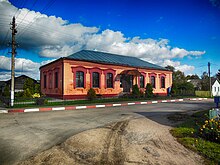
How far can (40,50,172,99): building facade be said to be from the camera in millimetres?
17875

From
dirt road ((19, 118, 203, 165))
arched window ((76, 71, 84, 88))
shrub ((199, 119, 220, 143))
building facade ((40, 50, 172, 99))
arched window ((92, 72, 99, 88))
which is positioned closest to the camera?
dirt road ((19, 118, 203, 165))

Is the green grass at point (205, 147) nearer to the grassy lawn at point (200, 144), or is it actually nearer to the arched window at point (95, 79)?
the grassy lawn at point (200, 144)

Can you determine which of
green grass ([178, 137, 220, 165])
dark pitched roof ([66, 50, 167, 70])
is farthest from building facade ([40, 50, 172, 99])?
green grass ([178, 137, 220, 165])

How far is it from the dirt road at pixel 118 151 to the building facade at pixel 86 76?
13614 millimetres

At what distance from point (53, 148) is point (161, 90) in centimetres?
2559

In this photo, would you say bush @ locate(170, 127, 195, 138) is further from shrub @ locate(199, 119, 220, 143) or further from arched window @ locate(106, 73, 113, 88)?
arched window @ locate(106, 73, 113, 88)

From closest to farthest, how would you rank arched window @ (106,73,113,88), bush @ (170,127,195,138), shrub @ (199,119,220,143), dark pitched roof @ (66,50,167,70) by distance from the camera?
1. shrub @ (199,119,220,143)
2. bush @ (170,127,195,138)
3. dark pitched roof @ (66,50,167,70)
4. arched window @ (106,73,113,88)

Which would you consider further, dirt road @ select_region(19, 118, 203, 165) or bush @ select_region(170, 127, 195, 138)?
bush @ select_region(170, 127, 195, 138)

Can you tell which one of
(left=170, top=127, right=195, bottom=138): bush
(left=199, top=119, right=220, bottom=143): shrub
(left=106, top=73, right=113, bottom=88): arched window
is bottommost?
(left=170, top=127, right=195, bottom=138): bush

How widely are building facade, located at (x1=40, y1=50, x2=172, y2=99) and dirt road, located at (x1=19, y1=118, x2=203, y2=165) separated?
13614 millimetres

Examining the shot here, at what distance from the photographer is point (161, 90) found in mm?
27297

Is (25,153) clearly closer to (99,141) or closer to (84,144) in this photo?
(84,144)

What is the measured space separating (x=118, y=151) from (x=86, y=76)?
52.0 ft

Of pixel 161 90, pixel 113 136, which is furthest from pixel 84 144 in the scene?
pixel 161 90
